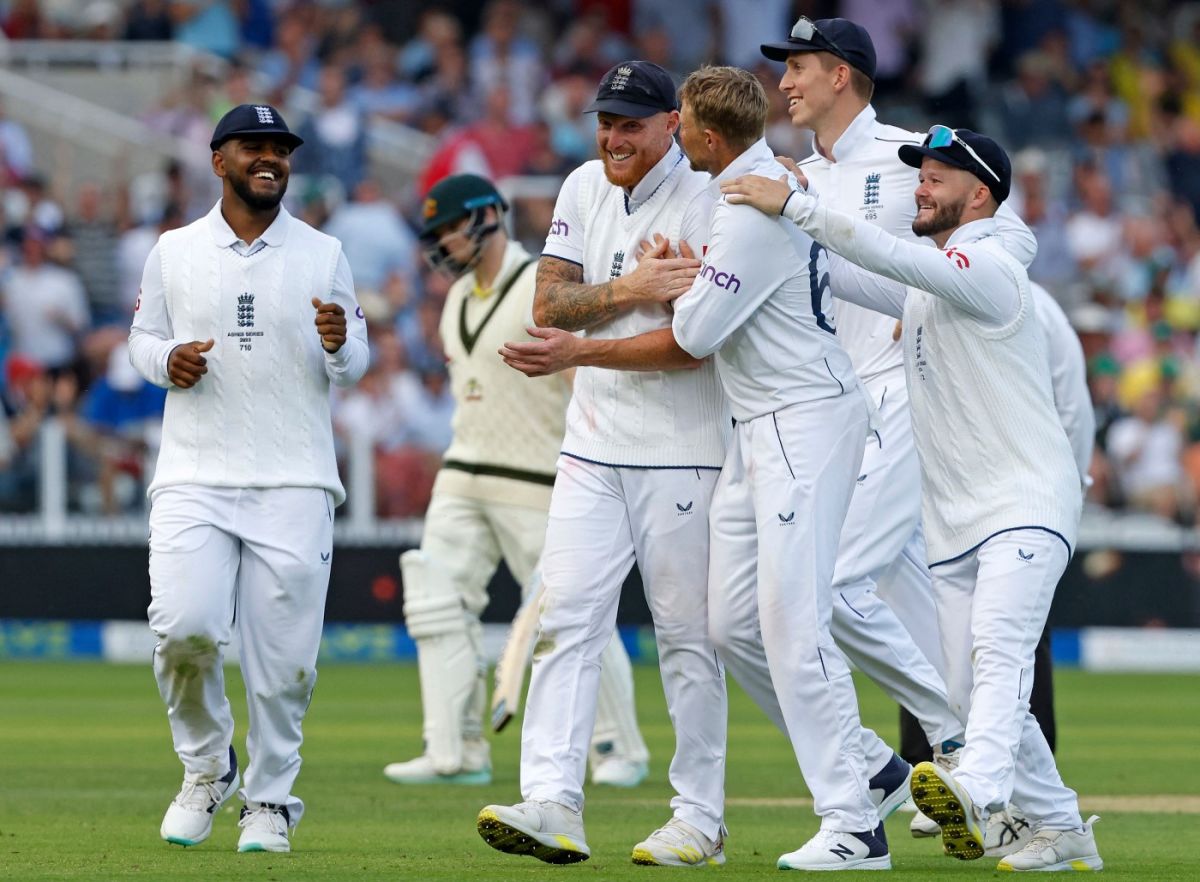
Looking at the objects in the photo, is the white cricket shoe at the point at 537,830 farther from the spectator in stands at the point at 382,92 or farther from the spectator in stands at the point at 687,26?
the spectator in stands at the point at 687,26

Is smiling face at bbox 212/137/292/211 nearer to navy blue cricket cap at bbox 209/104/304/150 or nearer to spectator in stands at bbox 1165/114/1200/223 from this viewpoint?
navy blue cricket cap at bbox 209/104/304/150

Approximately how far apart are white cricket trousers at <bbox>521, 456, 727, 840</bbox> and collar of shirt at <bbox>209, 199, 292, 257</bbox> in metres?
1.39

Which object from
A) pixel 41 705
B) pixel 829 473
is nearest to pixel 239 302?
pixel 829 473

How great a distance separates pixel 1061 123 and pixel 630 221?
16372 millimetres

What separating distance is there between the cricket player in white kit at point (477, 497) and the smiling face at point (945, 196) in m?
3.16

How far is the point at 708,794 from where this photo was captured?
23.1 ft

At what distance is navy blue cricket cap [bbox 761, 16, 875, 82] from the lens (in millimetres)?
8219

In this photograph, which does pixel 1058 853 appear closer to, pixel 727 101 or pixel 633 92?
pixel 727 101

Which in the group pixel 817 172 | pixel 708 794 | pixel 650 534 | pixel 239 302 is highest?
pixel 817 172

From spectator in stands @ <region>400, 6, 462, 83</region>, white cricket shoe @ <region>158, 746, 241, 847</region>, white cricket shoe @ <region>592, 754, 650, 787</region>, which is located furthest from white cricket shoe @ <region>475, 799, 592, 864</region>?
spectator in stands @ <region>400, 6, 462, 83</region>

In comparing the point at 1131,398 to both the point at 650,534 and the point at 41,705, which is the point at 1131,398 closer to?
the point at 41,705

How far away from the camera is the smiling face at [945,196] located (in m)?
7.05

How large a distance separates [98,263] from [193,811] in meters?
13.2

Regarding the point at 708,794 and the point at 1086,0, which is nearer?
the point at 708,794
